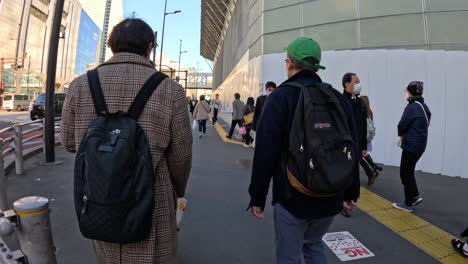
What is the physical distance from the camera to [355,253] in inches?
138

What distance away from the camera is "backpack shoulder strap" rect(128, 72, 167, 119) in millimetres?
1617

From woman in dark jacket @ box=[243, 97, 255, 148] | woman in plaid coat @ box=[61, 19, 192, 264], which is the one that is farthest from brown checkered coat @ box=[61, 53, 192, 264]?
woman in dark jacket @ box=[243, 97, 255, 148]

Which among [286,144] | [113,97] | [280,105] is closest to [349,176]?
[286,144]

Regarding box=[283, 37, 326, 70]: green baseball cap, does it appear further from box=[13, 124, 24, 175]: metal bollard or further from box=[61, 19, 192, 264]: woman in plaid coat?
box=[13, 124, 24, 175]: metal bollard

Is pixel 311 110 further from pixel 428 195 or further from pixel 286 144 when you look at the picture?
pixel 428 195

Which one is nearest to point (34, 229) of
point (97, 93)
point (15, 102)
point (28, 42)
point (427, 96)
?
point (97, 93)

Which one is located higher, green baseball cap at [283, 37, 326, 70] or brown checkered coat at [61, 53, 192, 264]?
green baseball cap at [283, 37, 326, 70]

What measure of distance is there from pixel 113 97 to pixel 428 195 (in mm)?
5951

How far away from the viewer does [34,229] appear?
198 cm

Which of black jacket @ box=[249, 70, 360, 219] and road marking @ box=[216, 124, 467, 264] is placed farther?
road marking @ box=[216, 124, 467, 264]

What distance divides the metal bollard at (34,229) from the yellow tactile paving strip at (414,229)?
3.46 metres

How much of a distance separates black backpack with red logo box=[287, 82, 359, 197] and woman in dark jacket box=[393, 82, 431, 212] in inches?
128

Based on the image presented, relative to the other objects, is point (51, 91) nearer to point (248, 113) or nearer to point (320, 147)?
point (248, 113)

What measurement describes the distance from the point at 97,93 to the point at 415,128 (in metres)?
4.31
